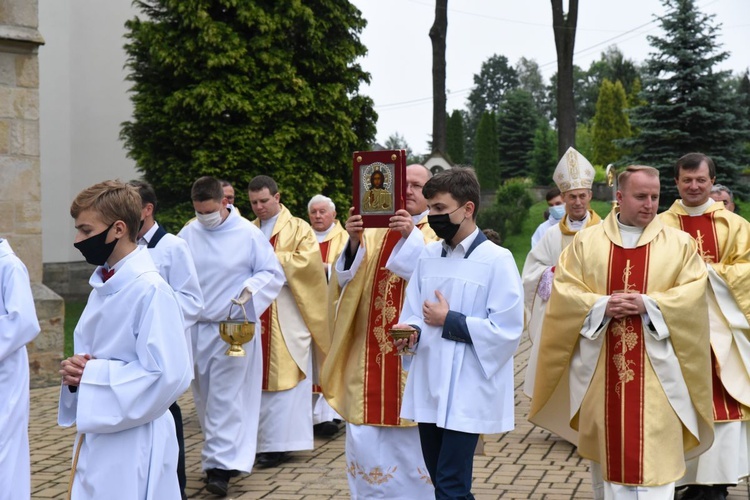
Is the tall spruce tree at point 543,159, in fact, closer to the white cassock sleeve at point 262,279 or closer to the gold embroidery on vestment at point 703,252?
the white cassock sleeve at point 262,279

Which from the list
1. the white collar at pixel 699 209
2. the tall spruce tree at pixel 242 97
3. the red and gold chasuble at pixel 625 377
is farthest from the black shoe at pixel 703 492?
the tall spruce tree at pixel 242 97

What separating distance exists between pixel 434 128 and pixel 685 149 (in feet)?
18.7

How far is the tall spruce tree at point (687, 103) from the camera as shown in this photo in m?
23.1

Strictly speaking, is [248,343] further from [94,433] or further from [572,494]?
[94,433]

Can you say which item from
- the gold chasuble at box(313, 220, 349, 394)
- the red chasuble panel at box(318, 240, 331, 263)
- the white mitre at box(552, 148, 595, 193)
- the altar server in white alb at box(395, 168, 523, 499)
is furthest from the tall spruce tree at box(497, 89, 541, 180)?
the altar server in white alb at box(395, 168, 523, 499)

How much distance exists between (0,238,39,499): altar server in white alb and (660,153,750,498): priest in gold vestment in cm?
402

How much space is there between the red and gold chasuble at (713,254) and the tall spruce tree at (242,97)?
12.3 metres

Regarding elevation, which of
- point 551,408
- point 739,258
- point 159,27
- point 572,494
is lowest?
point 572,494

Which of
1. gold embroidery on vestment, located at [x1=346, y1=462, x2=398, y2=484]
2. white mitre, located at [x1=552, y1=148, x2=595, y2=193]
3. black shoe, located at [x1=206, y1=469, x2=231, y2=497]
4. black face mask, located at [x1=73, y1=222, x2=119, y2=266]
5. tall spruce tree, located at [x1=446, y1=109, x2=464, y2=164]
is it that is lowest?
black shoe, located at [x1=206, y1=469, x2=231, y2=497]

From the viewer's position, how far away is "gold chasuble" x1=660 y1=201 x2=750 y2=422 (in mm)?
6582

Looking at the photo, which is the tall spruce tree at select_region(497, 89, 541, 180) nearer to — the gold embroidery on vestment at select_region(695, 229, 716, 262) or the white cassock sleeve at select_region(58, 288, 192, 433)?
the gold embroidery on vestment at select_region(695, 229, 716, 262)

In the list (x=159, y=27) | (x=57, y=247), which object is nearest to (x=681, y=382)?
(x=159, y=27)

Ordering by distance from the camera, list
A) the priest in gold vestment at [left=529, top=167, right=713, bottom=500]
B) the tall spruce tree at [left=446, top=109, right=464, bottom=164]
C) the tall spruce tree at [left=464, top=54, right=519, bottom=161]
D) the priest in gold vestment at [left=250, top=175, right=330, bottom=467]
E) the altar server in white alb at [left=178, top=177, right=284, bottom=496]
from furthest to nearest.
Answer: the tall spruce tree at [left=464, top=54, right=519, bottom=161] < the tall spruce tree at [left=446, top=109, right=464, bottom=164] < the priest in gold vestment at [left=250, top=175, right=330, bottom=467] < the altar server in white alb at [left=178, top=177, right=284, bottom=496] < the priest in gold vestment at [left=529, top=167, right=713, bottom=500]

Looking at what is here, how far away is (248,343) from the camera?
7766 millimetres
